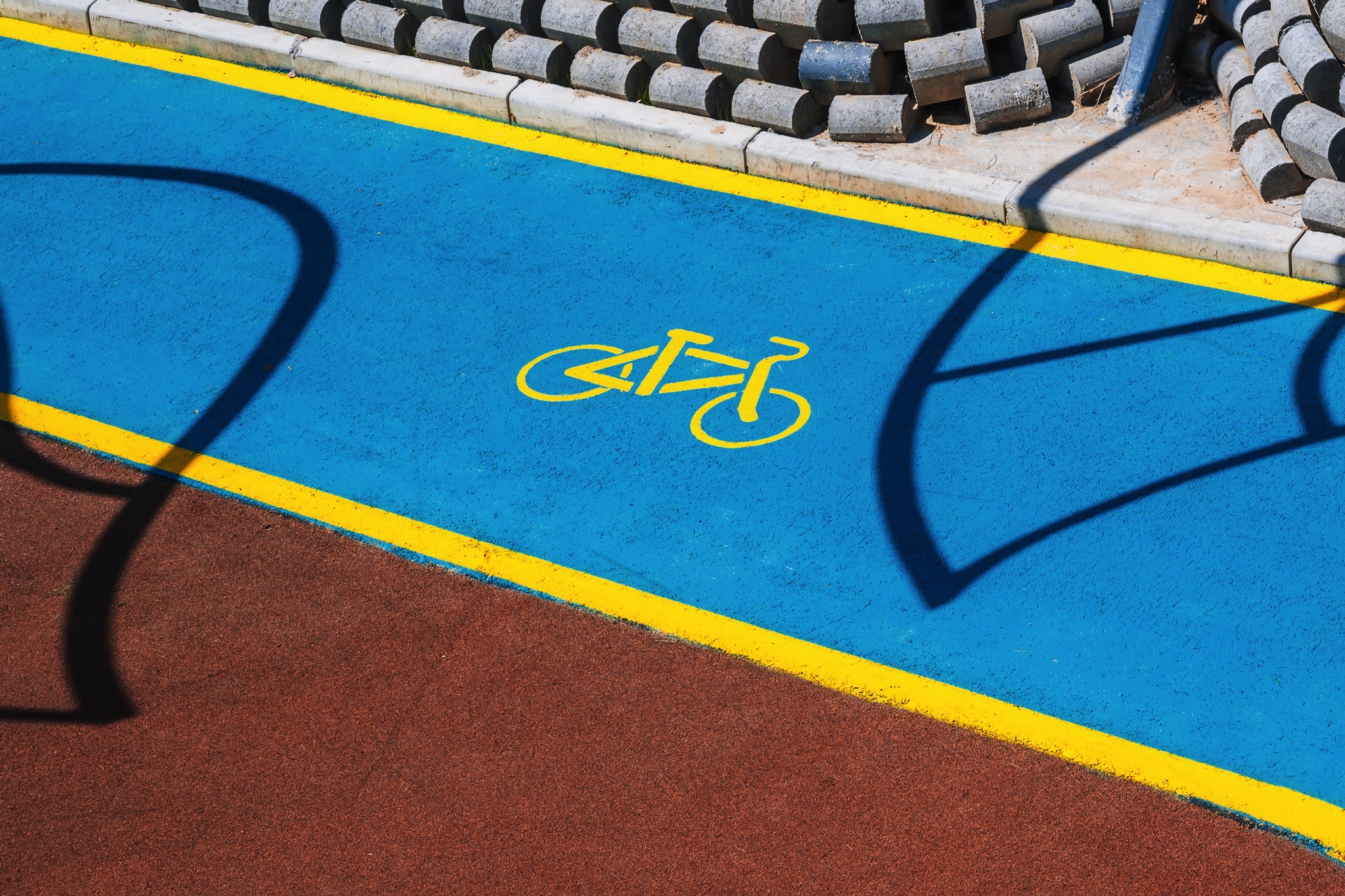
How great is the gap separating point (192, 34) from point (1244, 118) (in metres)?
7.42

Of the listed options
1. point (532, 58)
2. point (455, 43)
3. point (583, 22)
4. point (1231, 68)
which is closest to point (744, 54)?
point (583, 22)

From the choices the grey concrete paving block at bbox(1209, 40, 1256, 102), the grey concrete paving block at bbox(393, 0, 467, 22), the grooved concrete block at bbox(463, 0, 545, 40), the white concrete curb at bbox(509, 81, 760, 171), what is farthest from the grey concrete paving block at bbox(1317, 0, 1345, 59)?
the grey concrete paving block at bbox(393, 0, 467, 22)

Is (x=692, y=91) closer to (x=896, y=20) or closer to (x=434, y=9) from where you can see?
(x=896, y=20)

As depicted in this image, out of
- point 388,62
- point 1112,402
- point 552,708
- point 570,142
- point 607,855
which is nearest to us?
point 607,855

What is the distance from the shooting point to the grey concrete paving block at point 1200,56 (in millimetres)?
7848

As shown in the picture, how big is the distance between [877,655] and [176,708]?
2.71 metres

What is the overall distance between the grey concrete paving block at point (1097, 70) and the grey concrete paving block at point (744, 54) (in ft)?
5.62

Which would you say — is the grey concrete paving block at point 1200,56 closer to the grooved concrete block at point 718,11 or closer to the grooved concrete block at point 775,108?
the grooved concrete block at point 775,108

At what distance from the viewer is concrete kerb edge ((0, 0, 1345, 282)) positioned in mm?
6715

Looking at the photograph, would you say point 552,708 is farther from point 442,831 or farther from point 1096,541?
point 1096,541

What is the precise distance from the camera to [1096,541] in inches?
208

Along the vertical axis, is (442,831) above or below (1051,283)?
below

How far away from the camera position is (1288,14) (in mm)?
7051

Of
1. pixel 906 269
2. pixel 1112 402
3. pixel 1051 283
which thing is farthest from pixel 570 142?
pixel 1112 402
